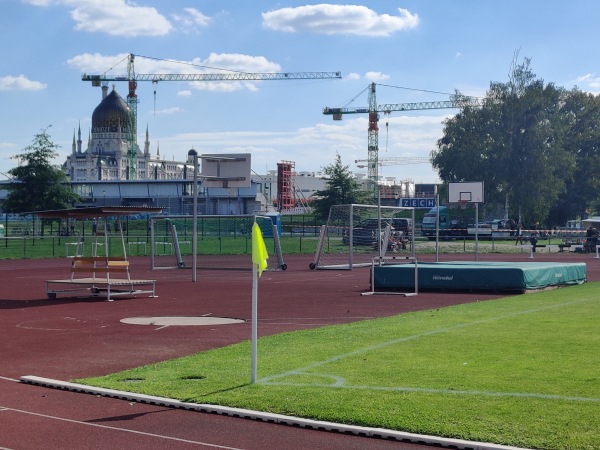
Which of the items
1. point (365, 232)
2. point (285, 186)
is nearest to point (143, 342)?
point (365, 232)

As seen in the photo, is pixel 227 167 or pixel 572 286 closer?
pixel 572 286

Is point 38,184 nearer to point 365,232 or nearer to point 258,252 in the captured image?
point 365,232

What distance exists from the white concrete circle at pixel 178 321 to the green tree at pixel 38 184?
47.8 m

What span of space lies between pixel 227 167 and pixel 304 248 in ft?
106

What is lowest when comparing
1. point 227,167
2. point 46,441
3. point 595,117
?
point 46,441

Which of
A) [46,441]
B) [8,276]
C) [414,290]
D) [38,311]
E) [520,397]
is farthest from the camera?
[8,276]

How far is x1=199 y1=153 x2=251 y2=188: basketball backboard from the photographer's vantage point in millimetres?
31359

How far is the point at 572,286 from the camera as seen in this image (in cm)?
2833

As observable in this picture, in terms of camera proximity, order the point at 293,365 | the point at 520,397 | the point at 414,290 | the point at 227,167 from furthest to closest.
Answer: the point at 227,167 < the point at 414,290 < the point at 293,365 < the point at 520,397

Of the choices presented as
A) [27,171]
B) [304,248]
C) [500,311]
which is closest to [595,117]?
[304,248]

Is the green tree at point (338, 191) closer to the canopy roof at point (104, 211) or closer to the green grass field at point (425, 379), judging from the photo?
the canopy roof at point (104, 211)

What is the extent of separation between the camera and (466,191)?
45.2m

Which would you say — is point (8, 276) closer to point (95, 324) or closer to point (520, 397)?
point (95, 324)

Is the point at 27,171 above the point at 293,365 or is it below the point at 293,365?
above
